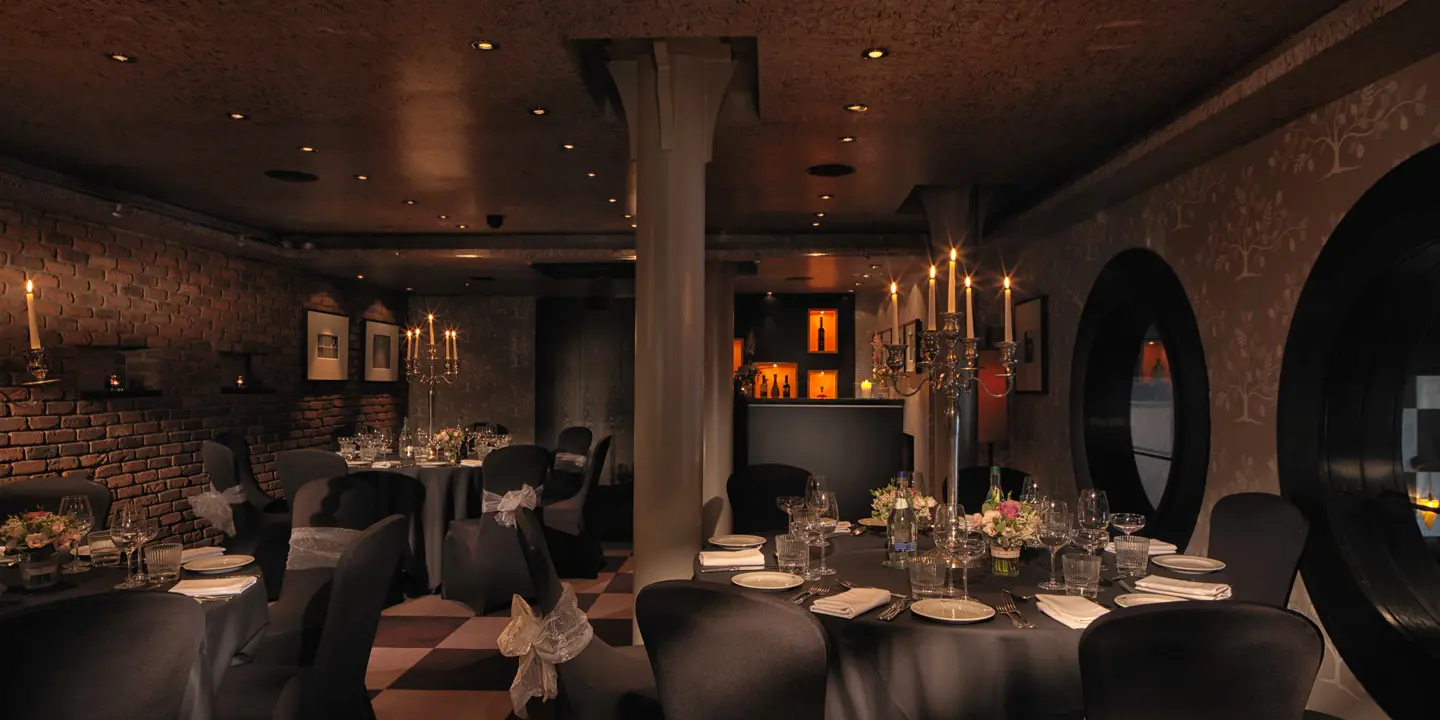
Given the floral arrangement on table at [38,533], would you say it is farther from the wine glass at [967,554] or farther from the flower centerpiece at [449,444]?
the flower centerpiece at [449,444]

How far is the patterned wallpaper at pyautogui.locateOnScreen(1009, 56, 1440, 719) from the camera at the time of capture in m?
3.40

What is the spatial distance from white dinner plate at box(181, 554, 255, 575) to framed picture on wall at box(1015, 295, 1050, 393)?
5400mm

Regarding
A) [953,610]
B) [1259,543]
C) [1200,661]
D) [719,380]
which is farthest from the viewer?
[719,380]

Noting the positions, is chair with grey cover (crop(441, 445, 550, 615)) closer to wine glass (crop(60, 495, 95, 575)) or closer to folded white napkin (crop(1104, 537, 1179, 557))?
wine glass (crop(60, 495, 95, 575))

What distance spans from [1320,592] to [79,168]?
7.45 m

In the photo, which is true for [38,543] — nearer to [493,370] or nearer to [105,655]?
[105,655]

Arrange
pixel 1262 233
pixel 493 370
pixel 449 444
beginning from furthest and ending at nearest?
pixel 493 370, pixel 449 444, pixel 1262 233

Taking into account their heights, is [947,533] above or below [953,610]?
above

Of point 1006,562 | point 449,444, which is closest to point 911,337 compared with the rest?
point 449,444

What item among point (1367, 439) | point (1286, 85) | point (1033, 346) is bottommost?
point (1367, 439)

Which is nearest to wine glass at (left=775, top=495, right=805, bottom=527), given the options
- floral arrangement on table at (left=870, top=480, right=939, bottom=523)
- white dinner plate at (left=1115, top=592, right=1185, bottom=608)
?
floral arrangement on table at (left=870, top=480, right=939, bottom=523)

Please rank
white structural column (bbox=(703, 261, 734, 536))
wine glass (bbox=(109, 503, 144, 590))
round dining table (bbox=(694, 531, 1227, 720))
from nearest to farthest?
round dining table (bbox=(694, 531, 1227, 720)) → wine glass (bbox=(109, 503, 144, 590)) → white structural column (bbox=(703, 261, 734, 536))

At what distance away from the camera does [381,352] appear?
1143cm

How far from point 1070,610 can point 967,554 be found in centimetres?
46
